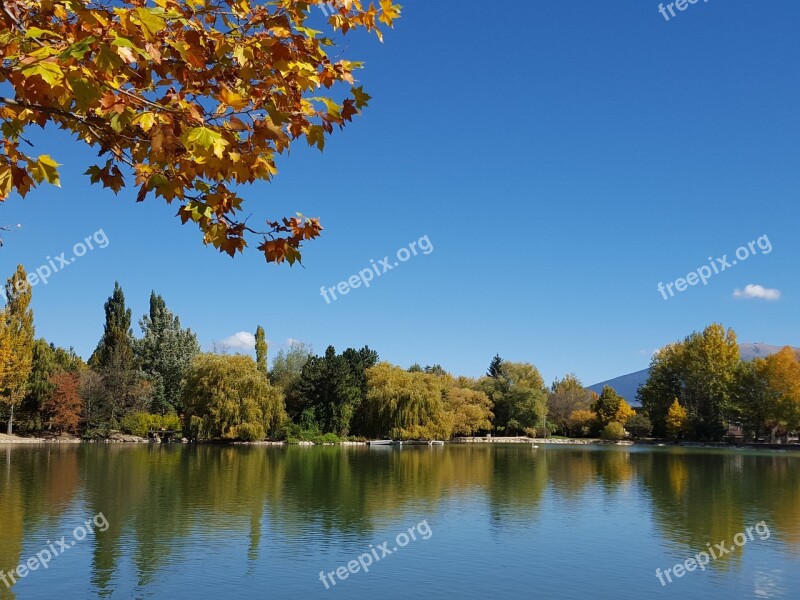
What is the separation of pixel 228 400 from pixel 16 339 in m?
11.7

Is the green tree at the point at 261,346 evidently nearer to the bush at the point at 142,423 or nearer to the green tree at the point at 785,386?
the bush at the point at 142,423

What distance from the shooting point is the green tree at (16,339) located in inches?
1436

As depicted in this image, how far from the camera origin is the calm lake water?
33.1ft

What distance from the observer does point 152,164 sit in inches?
118

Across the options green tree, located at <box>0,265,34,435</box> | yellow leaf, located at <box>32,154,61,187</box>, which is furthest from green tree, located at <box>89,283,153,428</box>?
yellow leaf, located at <box>32,154,61,187</box>

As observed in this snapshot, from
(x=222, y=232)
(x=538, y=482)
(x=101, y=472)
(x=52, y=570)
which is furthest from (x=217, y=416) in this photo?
(x=222, y=232)

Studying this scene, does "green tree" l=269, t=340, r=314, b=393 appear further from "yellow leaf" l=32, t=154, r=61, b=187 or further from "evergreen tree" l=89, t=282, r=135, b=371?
"yellow leaf" l=32, t=154, r=61, b=187

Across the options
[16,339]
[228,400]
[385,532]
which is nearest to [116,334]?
[16,339]

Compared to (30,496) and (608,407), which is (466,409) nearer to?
(608,407)

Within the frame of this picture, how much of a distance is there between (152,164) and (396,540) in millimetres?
11162

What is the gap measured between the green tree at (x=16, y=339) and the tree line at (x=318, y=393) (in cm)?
7

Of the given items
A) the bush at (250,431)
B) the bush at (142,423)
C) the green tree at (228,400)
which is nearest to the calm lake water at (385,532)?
the bush at (250,431)

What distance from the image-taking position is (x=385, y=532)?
13547mm

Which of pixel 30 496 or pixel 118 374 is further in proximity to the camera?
pixel 118 374
